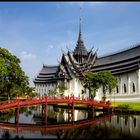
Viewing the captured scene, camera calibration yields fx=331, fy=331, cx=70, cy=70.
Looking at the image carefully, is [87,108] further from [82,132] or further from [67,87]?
[67,87]

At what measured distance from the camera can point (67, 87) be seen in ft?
344

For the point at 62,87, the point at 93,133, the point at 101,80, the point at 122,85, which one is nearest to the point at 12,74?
the point at 101,80

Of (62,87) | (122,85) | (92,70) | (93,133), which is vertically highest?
(92,70)

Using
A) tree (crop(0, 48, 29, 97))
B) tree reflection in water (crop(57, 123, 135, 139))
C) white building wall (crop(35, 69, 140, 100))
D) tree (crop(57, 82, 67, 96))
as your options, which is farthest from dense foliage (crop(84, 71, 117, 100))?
tree reflection in water (crop(57, 123, 135, 139))

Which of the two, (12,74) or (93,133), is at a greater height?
(12,74)

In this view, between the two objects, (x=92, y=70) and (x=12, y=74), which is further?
(x=92, y=70)

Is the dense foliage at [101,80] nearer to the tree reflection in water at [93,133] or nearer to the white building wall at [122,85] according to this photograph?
the white building wall at [122,85]

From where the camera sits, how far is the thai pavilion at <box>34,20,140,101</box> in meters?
79.1

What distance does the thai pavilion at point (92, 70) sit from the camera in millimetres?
79081

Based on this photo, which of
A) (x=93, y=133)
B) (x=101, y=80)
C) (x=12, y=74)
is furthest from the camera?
(x=101, y=80)

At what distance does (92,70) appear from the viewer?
10062cm

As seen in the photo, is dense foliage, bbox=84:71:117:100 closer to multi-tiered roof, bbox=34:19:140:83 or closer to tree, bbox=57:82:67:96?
multi-tiered roof, bbox=34:19:140:83

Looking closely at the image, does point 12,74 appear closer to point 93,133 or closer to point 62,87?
point 93,133

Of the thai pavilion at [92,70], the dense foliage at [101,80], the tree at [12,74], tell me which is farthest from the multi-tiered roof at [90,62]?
the tree at [12,74]
